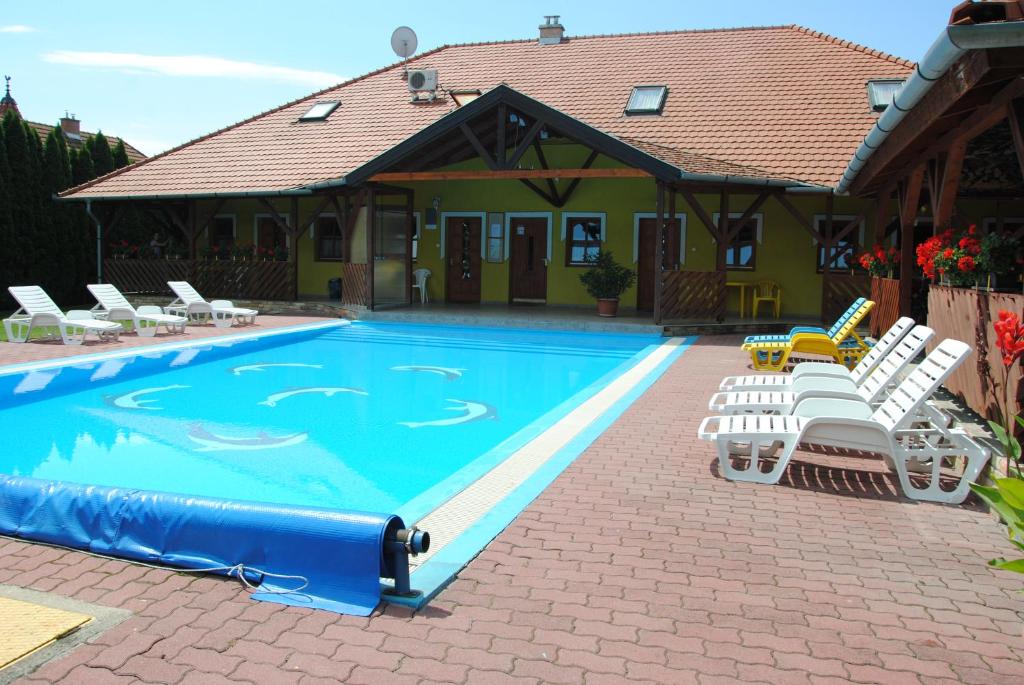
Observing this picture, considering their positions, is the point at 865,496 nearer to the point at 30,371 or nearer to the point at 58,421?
the point at 58,421

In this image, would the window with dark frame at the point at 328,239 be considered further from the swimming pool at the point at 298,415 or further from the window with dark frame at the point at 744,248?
the window with dark frame at the point at 744,248

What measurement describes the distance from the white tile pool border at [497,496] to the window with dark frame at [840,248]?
1112 centimetres

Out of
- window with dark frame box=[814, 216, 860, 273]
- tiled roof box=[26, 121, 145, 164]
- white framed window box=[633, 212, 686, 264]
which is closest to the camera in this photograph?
window with dark frame box=[814, 216, 860, 273]

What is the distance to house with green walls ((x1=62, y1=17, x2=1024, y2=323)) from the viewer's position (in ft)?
54.9

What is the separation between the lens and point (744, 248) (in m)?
18.8

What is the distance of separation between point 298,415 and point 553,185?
37.6ft

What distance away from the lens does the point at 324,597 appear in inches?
142

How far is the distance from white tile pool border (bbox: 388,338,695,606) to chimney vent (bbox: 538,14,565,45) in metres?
17.9

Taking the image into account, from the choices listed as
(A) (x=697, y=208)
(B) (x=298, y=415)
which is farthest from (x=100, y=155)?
(B) (x=298, y=415)

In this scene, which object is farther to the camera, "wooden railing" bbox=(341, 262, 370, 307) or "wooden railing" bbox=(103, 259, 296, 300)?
"wooden railing" bbox=(103, 259, 296, 300)

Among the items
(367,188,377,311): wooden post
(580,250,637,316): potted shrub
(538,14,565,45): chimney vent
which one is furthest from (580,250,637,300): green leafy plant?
(538,14,565,45): chimney vent

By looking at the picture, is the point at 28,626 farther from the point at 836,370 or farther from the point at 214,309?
the point at 214,309

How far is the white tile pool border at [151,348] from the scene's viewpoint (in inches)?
411

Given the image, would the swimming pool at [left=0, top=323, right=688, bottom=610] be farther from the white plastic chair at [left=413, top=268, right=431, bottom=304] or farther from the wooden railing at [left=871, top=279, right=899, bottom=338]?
the white plastic chair at [left=413, top=268, right=431, bottom=304]
